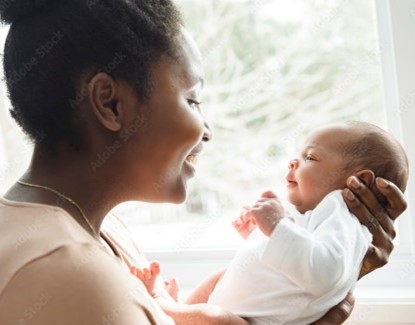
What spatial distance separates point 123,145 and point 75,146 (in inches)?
3.1

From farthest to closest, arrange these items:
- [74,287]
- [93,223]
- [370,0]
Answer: [370,0]
[93,223]
[74,287]

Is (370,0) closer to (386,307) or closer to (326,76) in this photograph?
(326,76)

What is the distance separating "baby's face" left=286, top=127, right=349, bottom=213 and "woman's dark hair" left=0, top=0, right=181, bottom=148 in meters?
0.49

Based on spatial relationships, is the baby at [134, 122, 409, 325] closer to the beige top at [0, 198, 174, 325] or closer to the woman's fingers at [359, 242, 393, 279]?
the woman's fingers at [359, 242, 393, 279]

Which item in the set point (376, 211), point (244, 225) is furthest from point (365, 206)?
point (244, 225)

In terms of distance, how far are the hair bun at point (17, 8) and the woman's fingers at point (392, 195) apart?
29.8 inches

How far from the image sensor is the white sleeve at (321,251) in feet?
3.49

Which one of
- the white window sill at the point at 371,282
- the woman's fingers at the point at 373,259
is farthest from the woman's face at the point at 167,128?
the white window sill at the point at 371,282

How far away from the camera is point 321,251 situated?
1.07 meters

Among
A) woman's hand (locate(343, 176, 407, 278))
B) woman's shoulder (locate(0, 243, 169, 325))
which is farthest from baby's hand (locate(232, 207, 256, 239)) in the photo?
woman's shoulder (locate(0, 243, 169, 325))

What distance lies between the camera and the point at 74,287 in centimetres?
74

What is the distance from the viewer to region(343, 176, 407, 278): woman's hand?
46.8 inches

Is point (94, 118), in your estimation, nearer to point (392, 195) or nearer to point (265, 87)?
point (392, 195)

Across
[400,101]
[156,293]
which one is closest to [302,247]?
[156,293]
